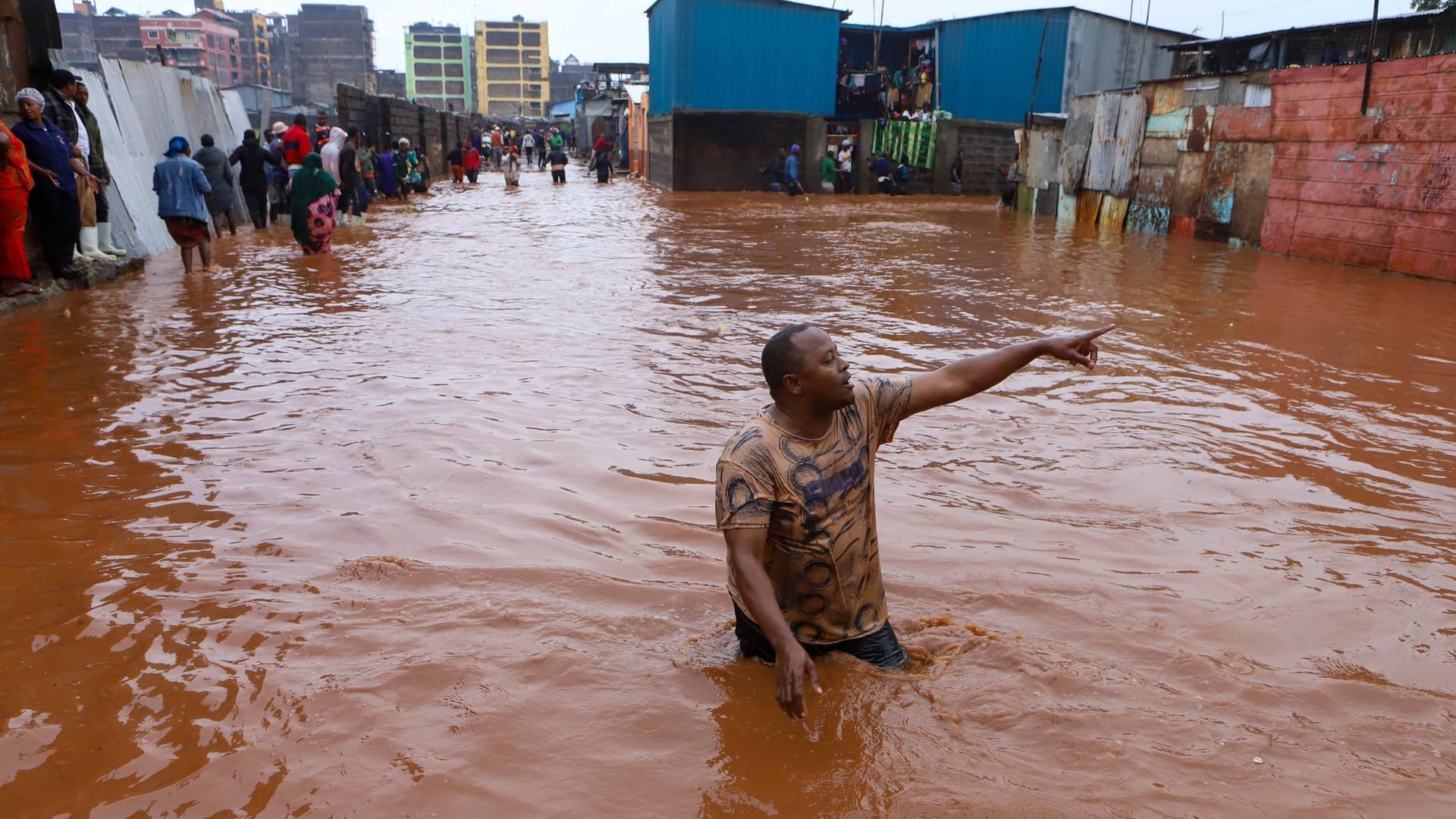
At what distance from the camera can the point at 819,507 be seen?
288cm

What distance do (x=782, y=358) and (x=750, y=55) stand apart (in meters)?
27.8

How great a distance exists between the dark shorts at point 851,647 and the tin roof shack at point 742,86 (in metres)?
26.9

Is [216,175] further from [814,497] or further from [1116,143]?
[1116,143]

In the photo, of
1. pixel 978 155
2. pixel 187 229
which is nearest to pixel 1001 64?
pixel 978 155

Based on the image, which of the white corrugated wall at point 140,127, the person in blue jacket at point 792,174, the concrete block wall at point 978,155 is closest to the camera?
the white corrugated wall at point 140,127

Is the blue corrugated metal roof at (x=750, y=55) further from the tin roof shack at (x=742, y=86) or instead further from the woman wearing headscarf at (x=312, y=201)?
the woman wearing headscarf at (x=312, y=201)

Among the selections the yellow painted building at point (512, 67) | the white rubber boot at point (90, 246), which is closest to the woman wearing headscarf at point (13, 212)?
the white rubber boot at point (90, 246)

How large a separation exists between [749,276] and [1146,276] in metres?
4.75

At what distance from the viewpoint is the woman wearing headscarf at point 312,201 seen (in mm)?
12586

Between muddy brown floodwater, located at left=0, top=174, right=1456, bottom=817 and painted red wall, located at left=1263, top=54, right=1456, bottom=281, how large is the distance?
492cm

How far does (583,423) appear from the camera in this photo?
5930mm

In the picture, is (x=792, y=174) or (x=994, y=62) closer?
(x=792, y=174)

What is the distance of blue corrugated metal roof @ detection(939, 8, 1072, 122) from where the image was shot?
1183 inches

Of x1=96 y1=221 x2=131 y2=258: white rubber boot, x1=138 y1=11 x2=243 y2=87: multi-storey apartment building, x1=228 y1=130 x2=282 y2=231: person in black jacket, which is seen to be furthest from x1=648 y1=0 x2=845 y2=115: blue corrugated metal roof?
x1=138 y1=11 x2=243 y2=87: multi-storey apartment building
